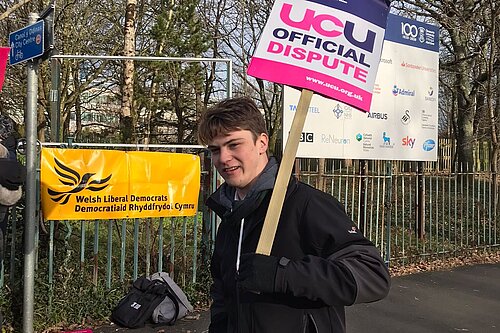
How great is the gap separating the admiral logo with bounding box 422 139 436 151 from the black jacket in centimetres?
719

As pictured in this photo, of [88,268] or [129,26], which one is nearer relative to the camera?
[88,268]

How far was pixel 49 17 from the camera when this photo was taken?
432 cm

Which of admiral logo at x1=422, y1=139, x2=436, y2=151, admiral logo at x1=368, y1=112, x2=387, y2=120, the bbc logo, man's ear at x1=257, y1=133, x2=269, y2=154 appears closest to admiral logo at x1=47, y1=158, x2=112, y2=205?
the bbc logo

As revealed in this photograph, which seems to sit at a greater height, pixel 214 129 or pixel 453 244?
pixel 214 129

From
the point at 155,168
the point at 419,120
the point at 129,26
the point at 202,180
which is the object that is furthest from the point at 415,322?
the point at 129,26

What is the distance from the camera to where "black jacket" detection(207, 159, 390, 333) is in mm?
1789

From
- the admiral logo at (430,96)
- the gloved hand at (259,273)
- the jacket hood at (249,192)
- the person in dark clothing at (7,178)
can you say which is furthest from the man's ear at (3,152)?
the admiral logo at (430,96)

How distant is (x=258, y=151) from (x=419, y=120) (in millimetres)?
7098

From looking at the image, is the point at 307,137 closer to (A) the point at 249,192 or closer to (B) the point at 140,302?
(B) the point at 140,302

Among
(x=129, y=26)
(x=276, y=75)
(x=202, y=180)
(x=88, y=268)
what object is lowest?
(x=88, y=268)

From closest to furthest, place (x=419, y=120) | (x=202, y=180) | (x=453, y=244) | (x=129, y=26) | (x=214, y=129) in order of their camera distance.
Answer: (x=214, y=129) < (x=202, y=180) < (x=419, y=120) < (x=453, y=244) < (x=129, y=26)

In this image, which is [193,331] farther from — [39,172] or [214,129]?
[214,129]

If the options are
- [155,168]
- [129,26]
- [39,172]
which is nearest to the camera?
[39,172]

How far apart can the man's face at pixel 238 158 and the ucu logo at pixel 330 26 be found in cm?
53
